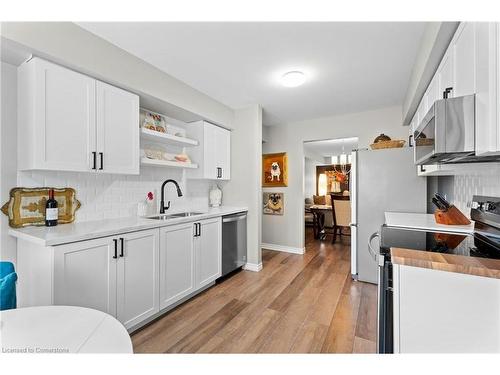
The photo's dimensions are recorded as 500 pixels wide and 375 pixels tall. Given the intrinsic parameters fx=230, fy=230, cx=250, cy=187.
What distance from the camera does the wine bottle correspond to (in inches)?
67.3

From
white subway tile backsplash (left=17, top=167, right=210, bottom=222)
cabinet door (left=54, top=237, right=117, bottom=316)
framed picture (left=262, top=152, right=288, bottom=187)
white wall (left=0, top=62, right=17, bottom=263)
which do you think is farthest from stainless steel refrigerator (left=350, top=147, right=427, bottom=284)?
white wall (left=0, top=62, right=17, bottom=263)

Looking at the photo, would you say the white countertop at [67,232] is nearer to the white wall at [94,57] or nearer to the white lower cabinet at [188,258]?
the white lower cabinet at [188,258]

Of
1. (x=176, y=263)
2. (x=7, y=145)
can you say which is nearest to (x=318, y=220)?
(x=176, y=263)

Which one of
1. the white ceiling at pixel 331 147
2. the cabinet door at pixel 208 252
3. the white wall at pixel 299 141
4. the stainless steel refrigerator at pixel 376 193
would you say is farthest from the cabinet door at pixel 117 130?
the white ceiling at pixel 331 147

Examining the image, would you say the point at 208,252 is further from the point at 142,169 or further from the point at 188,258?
the point at 142,169

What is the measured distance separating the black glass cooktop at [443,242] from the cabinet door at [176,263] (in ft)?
5.59

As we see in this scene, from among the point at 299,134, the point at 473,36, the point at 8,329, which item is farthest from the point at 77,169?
the point at 299,134

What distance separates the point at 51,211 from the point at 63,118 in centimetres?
69

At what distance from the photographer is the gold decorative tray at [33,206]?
64.0 inches

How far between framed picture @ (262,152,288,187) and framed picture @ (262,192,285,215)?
20cm

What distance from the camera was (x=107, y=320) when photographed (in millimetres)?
707

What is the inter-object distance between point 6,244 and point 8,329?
4.52 ft

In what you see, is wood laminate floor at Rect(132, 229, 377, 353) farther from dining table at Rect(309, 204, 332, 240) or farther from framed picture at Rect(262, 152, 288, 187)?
dining table at Rect(309, 204, 332, 240)
